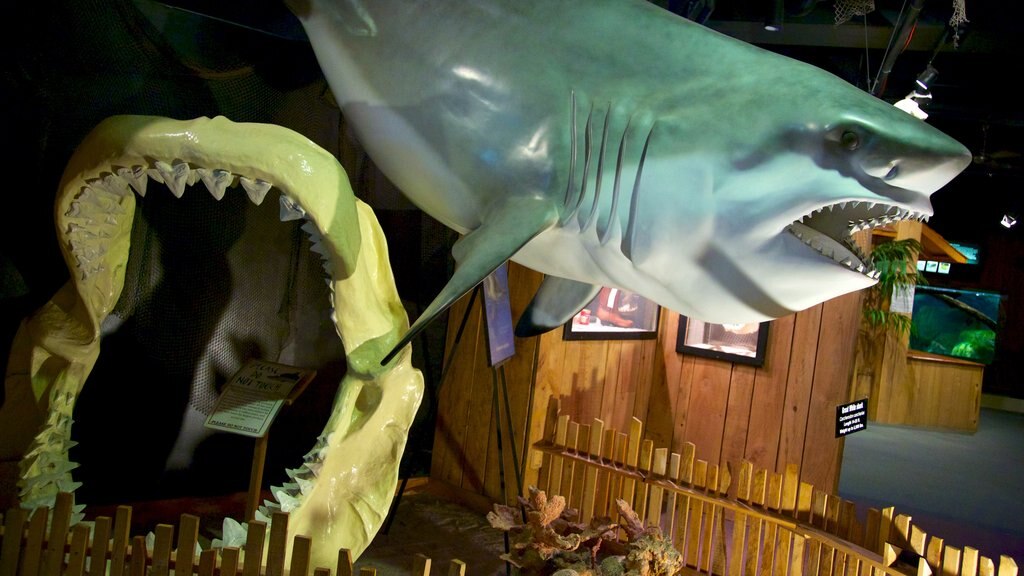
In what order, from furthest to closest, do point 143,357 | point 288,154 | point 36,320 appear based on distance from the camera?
1. point 143,357
2. point 36,320
3. point 288,154

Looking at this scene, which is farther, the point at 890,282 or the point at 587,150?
the point at 890,282

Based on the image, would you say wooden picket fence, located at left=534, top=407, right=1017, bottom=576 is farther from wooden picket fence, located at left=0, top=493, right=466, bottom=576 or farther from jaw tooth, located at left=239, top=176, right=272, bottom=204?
jaw tooth, located at left=239, top=176, right=272, bottom=204

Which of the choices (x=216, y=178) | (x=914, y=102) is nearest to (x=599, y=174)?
(x=216, y=178)

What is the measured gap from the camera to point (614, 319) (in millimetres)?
3979

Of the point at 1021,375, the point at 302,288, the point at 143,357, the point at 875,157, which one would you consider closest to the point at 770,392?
the point at 302,288

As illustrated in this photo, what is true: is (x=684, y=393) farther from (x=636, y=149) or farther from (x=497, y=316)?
(x=636, y=149)

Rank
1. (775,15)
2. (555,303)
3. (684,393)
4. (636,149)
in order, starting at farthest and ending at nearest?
(684,393) → (775,15) → (555,303) → (636,149)

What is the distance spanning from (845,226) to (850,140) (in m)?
0.16

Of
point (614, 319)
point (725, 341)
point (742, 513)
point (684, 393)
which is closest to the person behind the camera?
point (742, 513)

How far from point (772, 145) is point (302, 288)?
2.35 meters

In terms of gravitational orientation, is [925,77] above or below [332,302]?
above

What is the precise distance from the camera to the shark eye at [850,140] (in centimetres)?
83

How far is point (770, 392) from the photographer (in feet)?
13.2

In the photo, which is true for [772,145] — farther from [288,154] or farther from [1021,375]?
[1021,375]
